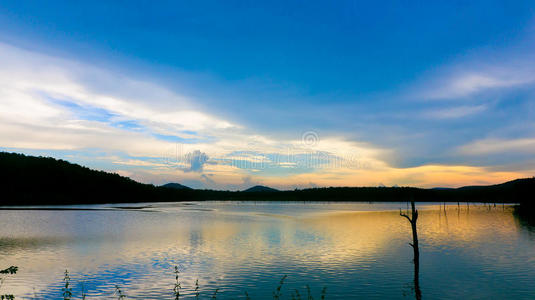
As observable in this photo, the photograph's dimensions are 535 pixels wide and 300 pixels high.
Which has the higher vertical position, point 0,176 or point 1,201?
point 0,176

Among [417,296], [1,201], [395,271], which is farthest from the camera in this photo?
[1,201]

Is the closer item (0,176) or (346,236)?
(346,236)

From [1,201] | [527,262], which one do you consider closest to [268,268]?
[527,262]

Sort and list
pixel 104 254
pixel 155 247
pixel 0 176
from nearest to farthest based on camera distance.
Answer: pixel 104 254 → pixel 155 247 → pixel 0 176

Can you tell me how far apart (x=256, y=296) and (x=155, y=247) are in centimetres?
2414

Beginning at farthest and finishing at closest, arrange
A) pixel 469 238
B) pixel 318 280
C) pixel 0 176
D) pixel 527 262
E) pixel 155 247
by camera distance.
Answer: pixel 0 176 → pixel 469 238 → pixel 155 247 → pixel 527 262 → pixel 318 280

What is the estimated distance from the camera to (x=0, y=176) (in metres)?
197

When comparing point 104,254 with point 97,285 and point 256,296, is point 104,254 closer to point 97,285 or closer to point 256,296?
point 97,285

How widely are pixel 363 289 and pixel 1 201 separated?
670ft

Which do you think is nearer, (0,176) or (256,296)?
(256,296)

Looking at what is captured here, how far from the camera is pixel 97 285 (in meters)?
25.6

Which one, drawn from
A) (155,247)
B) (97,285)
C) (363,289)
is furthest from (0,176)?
(363,289)

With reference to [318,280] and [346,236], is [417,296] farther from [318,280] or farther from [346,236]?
[346,236]

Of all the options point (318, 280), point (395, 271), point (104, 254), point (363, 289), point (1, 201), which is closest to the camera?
point (363, 289)
